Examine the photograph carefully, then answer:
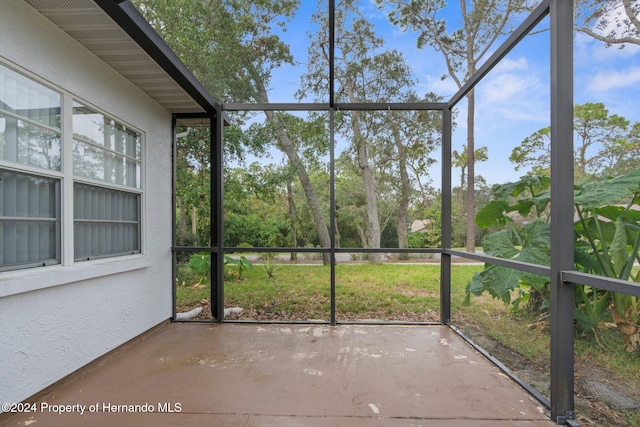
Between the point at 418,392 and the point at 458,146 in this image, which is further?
the point at 458,146

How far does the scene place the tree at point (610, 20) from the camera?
282cm

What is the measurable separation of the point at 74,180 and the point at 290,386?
2385 mm

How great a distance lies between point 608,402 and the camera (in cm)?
195

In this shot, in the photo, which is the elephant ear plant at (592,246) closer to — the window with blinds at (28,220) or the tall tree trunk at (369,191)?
the tall tree trunk at (369,191)

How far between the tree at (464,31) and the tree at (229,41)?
1.84 metres

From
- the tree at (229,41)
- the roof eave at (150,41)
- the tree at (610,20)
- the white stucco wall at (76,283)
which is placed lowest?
the white stucco wall at (76,283)

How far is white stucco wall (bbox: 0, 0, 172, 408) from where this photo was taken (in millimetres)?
1862

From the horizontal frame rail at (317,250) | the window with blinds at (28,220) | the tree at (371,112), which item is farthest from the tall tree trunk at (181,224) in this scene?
the tree at (371,112)

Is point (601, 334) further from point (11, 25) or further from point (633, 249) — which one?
point (11, 25)

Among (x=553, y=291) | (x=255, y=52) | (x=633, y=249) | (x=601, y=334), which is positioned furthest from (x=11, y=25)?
(x=601, y=334)

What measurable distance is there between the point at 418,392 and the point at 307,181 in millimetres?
3611

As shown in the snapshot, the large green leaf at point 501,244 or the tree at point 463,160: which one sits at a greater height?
the tree at point 463,160

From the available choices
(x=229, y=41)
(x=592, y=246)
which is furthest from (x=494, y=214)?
(x=229, y=41)

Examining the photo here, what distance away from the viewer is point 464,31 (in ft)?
15.6
